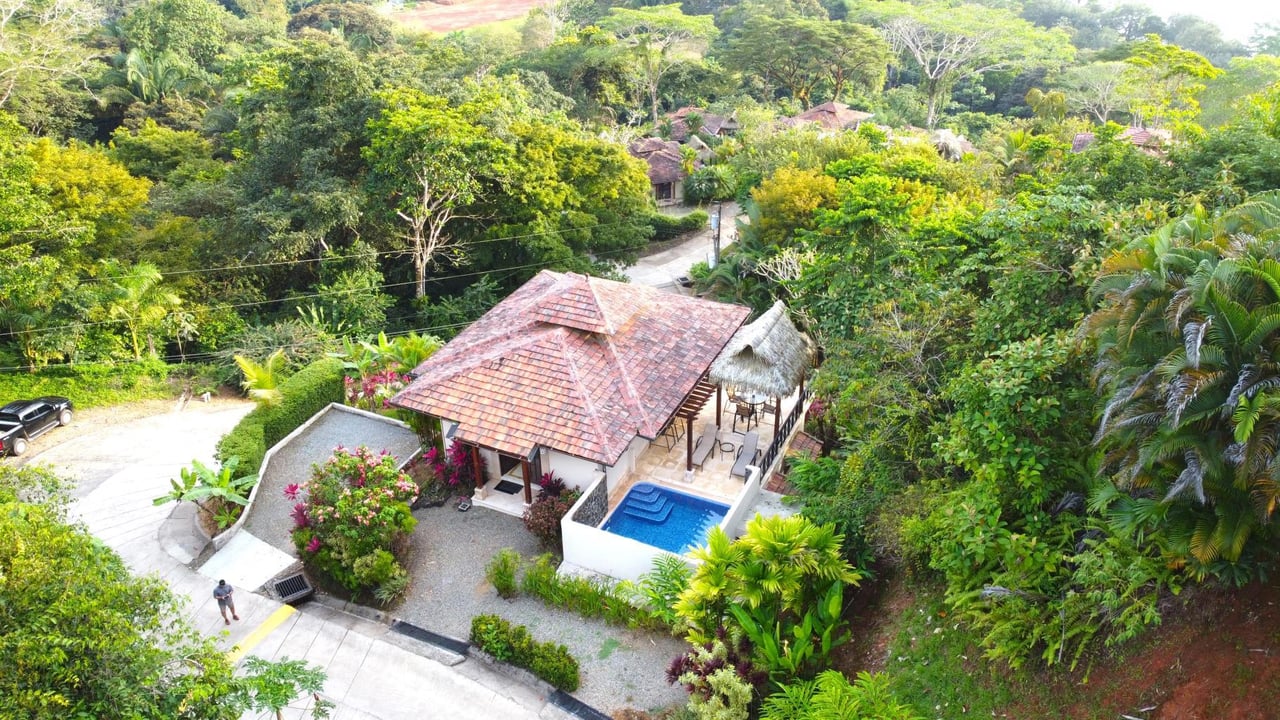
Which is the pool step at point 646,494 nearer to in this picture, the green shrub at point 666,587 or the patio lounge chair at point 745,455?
the patio lounge chair at point 745,455

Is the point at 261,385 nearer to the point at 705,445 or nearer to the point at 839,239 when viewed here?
the point at 705,445

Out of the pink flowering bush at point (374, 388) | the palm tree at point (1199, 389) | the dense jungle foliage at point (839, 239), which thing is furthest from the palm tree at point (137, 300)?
the palm tree at point (1199, 389)

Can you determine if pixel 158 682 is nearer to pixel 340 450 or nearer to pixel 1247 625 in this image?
pixel 340 450

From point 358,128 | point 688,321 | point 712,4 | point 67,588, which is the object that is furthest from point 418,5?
point 67,588

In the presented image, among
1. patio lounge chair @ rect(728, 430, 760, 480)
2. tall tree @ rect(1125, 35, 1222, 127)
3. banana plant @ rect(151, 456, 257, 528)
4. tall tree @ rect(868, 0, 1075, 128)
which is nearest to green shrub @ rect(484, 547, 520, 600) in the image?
patio lounge chair @ rect(728, 430, 760, 480)

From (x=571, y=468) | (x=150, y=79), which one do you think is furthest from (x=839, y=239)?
(x=150, y=79)
